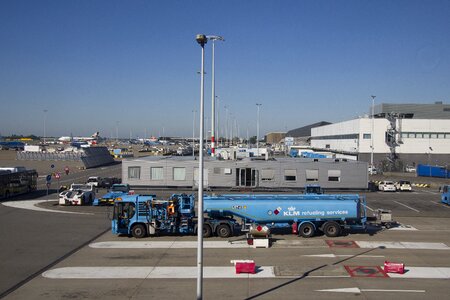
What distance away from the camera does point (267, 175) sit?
4409 cm

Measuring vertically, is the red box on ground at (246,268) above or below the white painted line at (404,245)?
above

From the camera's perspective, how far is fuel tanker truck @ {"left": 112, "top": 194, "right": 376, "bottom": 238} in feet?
71.8

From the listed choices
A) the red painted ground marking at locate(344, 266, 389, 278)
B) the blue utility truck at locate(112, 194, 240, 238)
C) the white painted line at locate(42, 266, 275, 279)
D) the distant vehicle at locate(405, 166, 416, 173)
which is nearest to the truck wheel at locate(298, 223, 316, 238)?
the blue utility truck at locate(112, 194, 240, 238)

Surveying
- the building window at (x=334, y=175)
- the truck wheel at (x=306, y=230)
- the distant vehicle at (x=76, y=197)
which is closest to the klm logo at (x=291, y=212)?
the truck wheel at (x=306, y=230)

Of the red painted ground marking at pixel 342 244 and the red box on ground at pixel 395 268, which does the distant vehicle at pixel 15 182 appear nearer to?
the red painted ground marking at pixel 342 244

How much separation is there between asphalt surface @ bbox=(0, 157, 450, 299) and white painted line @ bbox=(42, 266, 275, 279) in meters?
0.12

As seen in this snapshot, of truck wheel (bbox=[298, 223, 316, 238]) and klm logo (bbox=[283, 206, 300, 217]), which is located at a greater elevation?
klm logo (bbox=[283, 206, 300, 217])

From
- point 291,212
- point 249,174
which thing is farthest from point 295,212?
point 249,174

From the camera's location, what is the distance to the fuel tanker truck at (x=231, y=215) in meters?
21.9

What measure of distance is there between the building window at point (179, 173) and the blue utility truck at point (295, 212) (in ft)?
72.6

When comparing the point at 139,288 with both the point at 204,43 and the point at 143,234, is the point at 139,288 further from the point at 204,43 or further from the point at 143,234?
the point at 204,43

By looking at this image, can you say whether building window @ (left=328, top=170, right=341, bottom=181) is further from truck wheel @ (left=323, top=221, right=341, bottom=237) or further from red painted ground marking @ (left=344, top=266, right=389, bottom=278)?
red painted ground marking @ (left=344, top=266, right=389, bottom=278)

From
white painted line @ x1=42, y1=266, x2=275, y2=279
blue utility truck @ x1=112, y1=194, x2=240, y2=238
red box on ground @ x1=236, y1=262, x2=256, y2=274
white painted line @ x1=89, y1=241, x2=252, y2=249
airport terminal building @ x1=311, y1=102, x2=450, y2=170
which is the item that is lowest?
white painted line @ x1=42, y1=266, x2=275, y2=279

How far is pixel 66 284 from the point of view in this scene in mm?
14734
